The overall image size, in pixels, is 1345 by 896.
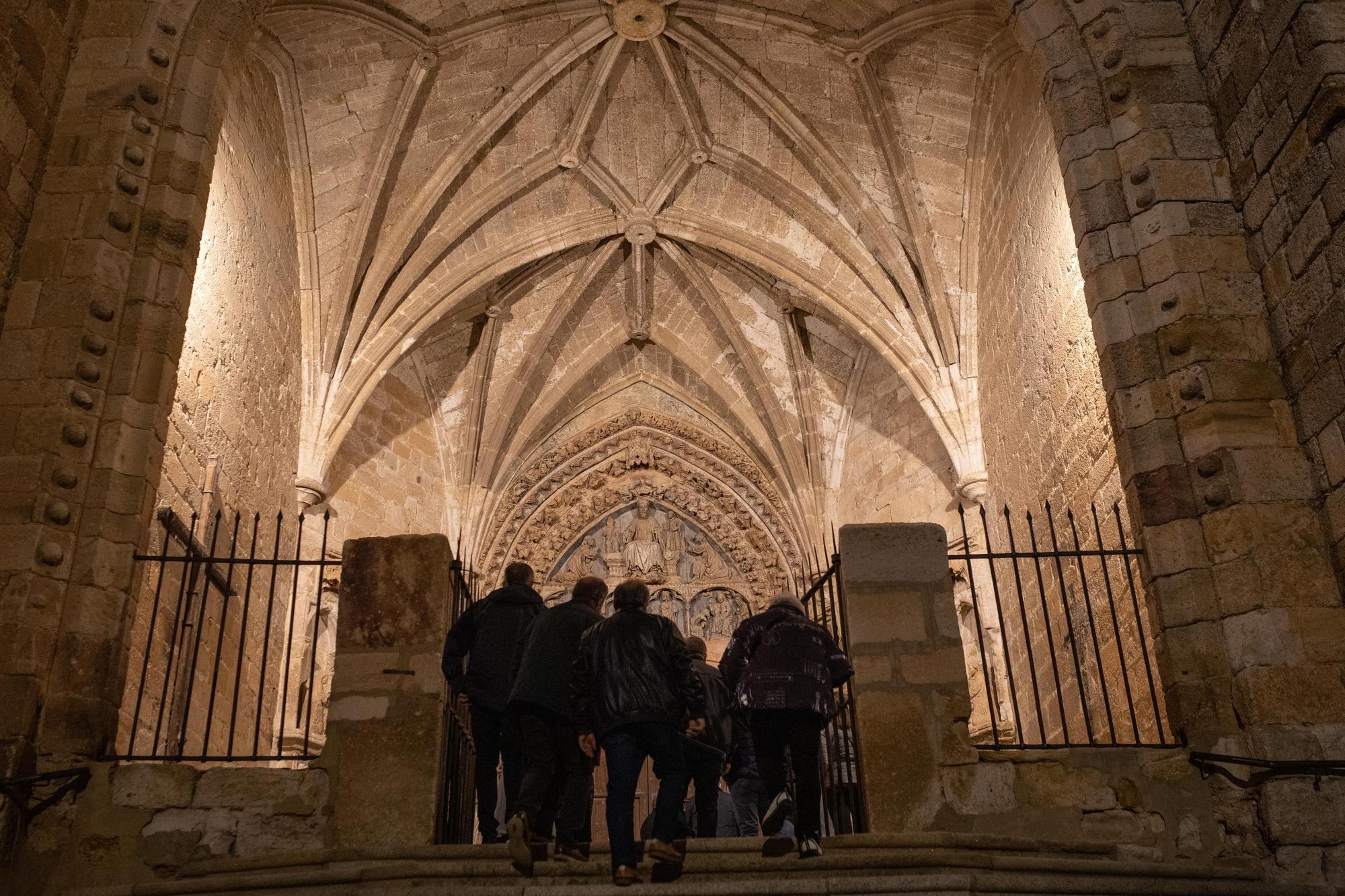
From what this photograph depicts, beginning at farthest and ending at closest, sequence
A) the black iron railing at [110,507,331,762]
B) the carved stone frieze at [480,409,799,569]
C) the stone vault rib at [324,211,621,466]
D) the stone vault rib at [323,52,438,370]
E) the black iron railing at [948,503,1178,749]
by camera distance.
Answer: the carved stone frieze at [480,409,799,569], the stone vault rib at [324,211,621,466], the stone vault rib at [323,52,438,370], the black iron railing at [110,507,331,762], the black iron railing at [948,503,1178,749]

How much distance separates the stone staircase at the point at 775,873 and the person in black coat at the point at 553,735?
15cm

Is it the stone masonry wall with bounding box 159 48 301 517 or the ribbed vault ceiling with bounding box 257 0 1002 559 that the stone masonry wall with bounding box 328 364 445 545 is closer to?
the ribbed vault ceiling with bounding box 257 0 1002 559

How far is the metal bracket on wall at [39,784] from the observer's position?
4645 mm

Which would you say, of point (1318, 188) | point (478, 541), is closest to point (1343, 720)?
point (1318, 188)

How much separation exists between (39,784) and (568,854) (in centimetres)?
218

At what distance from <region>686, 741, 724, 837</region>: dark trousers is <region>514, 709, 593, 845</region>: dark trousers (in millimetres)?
793

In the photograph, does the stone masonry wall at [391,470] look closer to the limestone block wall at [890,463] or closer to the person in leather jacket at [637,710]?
the limestone block wall at [890,463]

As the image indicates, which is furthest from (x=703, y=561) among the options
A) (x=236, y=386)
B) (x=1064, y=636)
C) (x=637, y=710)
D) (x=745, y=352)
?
(x=637, y=710)

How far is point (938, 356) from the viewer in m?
10.5

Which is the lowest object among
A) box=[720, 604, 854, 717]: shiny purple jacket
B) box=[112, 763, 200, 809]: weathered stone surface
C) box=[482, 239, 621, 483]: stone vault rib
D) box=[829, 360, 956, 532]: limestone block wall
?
box=[112, 763, 200, 809]: weathered stone surface

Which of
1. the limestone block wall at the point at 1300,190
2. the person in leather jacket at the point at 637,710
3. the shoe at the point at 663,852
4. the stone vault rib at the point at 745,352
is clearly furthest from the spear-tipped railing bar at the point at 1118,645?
the stone vault rib at the point at 745,352

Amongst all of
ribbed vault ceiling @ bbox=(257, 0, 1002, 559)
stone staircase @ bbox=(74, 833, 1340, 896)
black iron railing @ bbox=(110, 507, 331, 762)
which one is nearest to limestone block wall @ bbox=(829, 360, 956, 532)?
ribbed vault ceiling @ bbox=(257, 0, 1002, 559)

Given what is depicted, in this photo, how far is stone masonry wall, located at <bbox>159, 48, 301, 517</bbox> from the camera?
7.43 m

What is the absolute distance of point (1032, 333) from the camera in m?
8.53
